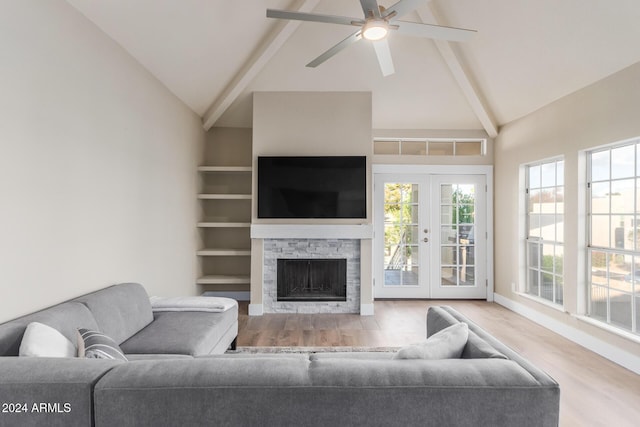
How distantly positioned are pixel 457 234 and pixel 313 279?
2345 mm

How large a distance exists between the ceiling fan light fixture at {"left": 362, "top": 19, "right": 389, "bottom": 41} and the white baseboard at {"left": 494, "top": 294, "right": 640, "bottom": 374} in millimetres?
3328

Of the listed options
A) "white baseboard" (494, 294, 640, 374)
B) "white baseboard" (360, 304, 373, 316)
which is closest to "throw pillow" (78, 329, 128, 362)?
"white baseboard" (360, 304, 373, 316)

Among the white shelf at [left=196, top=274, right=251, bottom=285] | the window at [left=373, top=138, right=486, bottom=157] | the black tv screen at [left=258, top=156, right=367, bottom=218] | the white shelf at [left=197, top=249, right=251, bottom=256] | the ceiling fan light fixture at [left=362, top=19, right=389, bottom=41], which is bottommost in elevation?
the white shelf at [left=196, top=274, right=251, bottom=285]

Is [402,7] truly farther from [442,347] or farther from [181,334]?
[181,334]

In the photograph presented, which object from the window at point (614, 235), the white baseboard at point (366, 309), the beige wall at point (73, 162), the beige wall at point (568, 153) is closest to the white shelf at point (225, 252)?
the beige wall at point (73, 162)

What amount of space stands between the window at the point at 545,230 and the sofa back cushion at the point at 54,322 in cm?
459

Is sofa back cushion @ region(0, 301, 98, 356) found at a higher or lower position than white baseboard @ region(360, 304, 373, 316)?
higher

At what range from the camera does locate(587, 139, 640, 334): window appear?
3070 mm

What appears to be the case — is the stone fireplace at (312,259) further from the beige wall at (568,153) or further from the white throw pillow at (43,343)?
the white throw pillow at (43,343)

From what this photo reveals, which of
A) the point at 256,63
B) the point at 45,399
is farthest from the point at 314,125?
the point at 45,399

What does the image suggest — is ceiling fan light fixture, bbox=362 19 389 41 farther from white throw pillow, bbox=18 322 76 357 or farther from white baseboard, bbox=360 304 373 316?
white baseboard, bbox=360 304 373 316

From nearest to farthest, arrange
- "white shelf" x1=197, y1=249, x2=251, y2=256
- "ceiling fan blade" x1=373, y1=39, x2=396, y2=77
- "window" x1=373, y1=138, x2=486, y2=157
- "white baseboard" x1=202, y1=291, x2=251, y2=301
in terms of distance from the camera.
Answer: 1. "ceiling fan blade" x1=373, y1=39, x2=396, y2=77
2. "white shelf" x1=197, y1=249, x2=251, y2=256
3. "white baseboard" x1=202, y1=291, x2=251, y2=301
4. "window" x1=373, y1=138, x2=486, y2=157

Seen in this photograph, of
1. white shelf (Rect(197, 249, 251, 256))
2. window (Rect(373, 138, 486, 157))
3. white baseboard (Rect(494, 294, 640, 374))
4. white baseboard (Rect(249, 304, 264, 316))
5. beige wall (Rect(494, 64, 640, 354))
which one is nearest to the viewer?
white baseboard (Rect(494, 294, 640, 374))

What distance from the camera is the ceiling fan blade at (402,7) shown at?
2121mm
